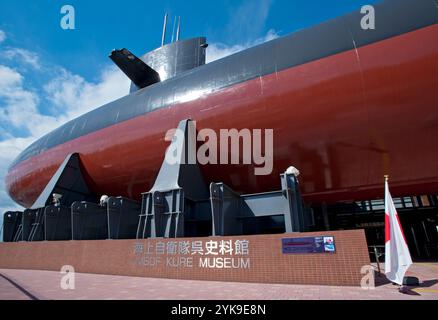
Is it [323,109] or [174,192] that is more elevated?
[323,109]

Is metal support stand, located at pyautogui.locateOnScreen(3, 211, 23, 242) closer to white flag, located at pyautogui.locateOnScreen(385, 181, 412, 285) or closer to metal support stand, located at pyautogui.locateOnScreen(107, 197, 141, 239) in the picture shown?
metal support stand, located at pyautogui.locateOnScreen(107, 197, 141, 239)

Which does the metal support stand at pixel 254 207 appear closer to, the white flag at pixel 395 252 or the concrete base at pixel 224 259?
the concrete base at pixel 224 259

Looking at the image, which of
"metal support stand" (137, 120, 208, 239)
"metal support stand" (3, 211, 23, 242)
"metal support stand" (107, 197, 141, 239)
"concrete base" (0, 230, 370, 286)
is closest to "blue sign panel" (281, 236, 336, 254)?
"concrete base" (0, 230, 370, 286)

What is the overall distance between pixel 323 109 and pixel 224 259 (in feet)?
19.3

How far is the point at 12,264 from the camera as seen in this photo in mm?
13383

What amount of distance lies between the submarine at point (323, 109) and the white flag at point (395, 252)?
11.1ft

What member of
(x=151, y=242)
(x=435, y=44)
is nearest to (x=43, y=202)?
(x=151, y=242)

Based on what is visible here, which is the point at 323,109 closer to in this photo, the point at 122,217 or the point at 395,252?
the point at 395,252

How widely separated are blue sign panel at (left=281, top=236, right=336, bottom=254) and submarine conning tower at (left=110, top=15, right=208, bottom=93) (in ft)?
42.2

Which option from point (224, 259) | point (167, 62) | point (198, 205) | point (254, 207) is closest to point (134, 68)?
point (167, 62)

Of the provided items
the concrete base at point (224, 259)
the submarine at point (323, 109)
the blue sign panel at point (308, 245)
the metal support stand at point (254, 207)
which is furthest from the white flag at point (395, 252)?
the submarine at point (323, 109)

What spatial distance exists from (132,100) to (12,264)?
1048cm

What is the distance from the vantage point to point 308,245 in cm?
696
